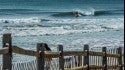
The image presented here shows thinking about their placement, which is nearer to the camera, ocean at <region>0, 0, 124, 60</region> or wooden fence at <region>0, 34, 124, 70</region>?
wooden fence at <region>0, 34, 124, 70</region>

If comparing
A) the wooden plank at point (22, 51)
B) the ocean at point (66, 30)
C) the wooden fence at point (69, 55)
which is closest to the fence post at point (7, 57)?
the wooden fence at point (69, 55)

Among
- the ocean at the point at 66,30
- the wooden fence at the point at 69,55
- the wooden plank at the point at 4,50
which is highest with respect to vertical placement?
the wooden plank at the point at 4,50

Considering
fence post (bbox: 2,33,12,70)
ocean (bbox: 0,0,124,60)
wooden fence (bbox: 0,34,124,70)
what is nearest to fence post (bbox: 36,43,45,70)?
wooden fence (bbox: 0,34,124,70)

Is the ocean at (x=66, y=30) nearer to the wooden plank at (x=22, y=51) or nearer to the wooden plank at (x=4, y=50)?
the wooden plank at (x=22, y=51)

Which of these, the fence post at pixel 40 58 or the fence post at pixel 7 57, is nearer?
the fence post at pixel 7 57

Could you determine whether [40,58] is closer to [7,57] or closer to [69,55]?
[7,57]

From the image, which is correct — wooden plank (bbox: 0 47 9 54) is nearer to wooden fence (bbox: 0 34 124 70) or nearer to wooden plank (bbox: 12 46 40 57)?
wooden fence (bbox: 0 34 124 70)

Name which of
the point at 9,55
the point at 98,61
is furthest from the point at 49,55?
the point at 98,61

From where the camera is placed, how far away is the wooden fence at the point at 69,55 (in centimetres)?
807

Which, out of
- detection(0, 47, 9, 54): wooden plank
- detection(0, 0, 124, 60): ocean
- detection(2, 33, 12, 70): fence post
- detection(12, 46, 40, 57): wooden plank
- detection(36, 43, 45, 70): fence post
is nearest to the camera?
detection(0, 47, 9, 54): wooden plank

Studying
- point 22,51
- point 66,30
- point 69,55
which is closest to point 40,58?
point 22,51

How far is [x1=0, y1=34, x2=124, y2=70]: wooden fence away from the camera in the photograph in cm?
807
